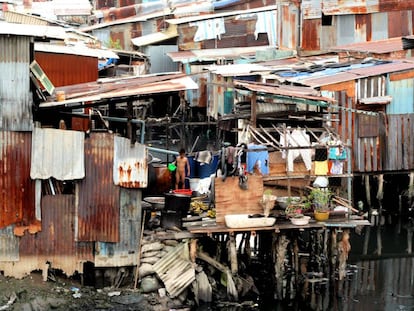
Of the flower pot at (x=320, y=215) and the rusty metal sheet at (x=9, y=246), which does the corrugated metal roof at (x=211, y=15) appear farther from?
the rusty metal sheet at (x=9, y=246)

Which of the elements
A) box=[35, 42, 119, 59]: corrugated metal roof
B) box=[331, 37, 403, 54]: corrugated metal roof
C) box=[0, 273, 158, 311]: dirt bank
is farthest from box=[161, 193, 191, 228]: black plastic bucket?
box=[331, 37, 403, 54]: corrugated metal roof

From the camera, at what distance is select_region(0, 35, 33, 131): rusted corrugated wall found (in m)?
16.4

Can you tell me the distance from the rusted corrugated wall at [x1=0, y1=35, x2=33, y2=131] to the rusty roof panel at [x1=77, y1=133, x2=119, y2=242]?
4.61 feet

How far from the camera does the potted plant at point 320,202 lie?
59.1 ft

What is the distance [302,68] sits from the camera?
29297 mm

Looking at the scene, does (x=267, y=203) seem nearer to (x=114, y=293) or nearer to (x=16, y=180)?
(x=114, y=293)

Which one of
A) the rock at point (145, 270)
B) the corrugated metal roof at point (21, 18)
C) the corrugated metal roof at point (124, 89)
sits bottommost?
the rock at point (145, 270)

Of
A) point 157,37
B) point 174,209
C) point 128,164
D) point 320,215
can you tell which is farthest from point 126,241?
point 157,37

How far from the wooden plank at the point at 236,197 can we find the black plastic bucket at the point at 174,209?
28.6 inches

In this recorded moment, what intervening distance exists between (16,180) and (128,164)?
2.27 m

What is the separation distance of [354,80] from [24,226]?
44.7 feet

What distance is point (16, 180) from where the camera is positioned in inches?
651

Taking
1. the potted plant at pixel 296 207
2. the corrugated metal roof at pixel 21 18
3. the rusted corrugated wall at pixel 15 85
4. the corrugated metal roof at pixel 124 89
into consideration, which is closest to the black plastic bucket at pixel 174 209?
the potted plant at pixel 296 207

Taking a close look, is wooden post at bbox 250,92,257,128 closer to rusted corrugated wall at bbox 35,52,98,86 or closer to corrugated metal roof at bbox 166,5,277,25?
rusted corrugated wall at bbox 35,52,98,86
